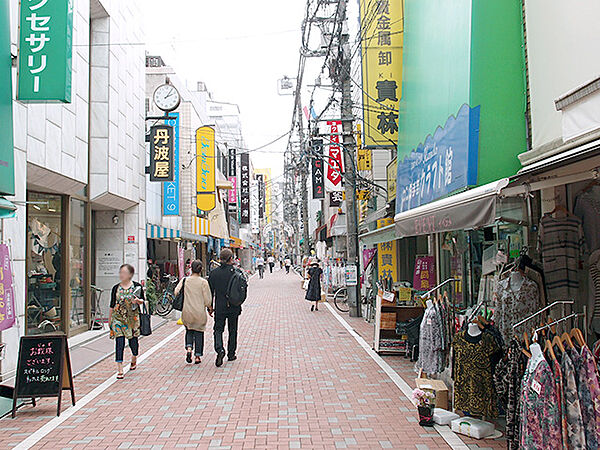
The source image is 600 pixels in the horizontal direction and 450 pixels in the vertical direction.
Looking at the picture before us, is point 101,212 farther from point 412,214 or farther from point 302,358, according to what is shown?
point 412,214

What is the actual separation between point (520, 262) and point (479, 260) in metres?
3.52

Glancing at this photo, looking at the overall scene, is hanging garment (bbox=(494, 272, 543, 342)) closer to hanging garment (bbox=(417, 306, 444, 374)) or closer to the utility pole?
hanging garment (bbox=(417, 306, 444, 374))

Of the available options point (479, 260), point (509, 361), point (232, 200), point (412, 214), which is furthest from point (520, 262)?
point (232, 200)

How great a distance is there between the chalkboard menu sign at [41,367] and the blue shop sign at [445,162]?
17.9 ft

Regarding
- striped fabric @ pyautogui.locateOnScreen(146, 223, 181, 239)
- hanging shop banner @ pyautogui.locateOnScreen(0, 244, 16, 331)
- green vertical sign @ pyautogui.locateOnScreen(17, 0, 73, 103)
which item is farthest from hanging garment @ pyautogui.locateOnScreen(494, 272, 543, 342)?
striped fabric @ pyautogui.locateOnScreen(146, 223, 181, 239)

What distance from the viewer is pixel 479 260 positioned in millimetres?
9094

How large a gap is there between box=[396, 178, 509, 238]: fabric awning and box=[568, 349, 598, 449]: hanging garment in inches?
53.3

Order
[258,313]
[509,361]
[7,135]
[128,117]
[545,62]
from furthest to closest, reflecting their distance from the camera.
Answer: [258,313], [128,117], [7,135], [545,62], [509,361]

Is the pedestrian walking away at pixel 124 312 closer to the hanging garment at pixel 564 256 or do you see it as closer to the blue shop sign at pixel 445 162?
A: the blue shop sign at pixel 445 162

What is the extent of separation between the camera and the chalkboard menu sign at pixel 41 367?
6285 millimetres

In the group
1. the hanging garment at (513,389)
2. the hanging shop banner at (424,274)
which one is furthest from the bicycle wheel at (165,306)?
the hanging garment at (513,389)

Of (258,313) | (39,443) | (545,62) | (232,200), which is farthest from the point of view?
(232,200)

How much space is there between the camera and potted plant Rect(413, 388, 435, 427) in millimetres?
5836

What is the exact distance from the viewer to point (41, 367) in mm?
6379
